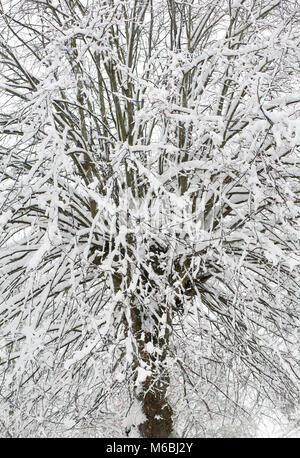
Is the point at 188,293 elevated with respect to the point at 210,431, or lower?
elevated

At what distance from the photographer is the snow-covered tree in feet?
11.4

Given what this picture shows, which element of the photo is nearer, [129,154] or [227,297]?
[129,154]

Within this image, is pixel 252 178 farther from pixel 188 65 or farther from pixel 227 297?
pixel 227 297

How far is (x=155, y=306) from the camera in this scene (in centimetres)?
429

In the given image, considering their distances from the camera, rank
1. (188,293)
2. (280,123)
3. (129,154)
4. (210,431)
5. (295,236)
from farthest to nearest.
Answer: (210,431) → (188,293) → (295,236) → (129,154) → (280,123)

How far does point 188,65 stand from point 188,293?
7.08 ft

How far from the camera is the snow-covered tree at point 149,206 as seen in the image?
137 inches

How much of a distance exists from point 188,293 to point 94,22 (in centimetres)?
262

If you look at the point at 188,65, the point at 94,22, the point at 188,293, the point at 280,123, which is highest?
the point at 94,22

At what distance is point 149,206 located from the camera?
14.0ft
